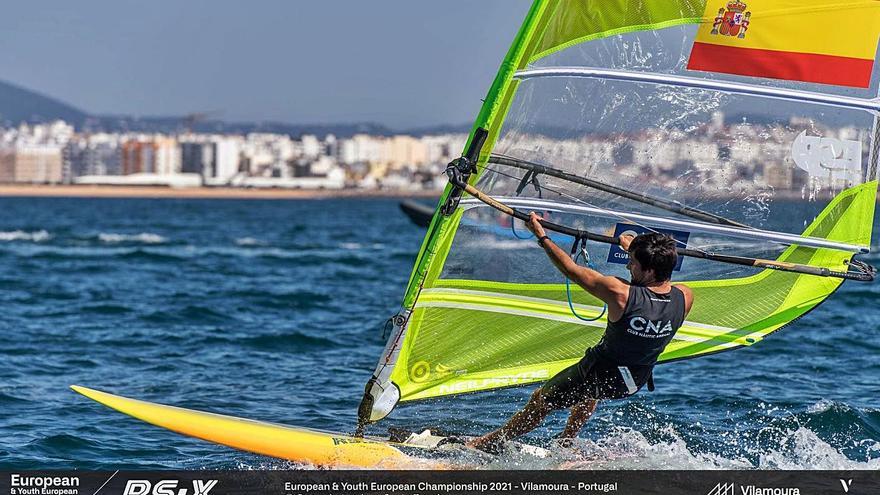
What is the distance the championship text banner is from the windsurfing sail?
75 centimetres

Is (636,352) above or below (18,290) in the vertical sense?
above

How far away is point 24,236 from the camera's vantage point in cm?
3300

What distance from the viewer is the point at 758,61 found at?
6.25 metres

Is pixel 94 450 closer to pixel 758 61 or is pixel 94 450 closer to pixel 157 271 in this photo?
pixel 758 61

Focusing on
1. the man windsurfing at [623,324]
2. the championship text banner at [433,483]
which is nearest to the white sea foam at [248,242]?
the championship text banner at [433,483]

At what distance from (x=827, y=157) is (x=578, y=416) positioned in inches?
76.3

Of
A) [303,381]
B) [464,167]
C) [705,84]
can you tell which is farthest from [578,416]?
[303,381]

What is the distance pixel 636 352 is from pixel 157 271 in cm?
1560

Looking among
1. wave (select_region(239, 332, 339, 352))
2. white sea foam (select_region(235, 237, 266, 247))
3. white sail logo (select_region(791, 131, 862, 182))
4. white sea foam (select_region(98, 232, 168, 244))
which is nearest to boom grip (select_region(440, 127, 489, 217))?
white sail logo (select_region(791, 131, 862, 182))

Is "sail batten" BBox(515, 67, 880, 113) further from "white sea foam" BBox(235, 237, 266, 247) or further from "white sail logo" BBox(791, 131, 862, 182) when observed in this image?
"white sea foam" BBox(235, 237, 266, 247)

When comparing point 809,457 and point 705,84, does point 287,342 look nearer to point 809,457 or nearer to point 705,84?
point 809,457

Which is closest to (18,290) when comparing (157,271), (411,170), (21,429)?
(157,271)

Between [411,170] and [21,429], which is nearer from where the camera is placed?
[21,429]

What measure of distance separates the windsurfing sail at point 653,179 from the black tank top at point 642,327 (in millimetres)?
573
